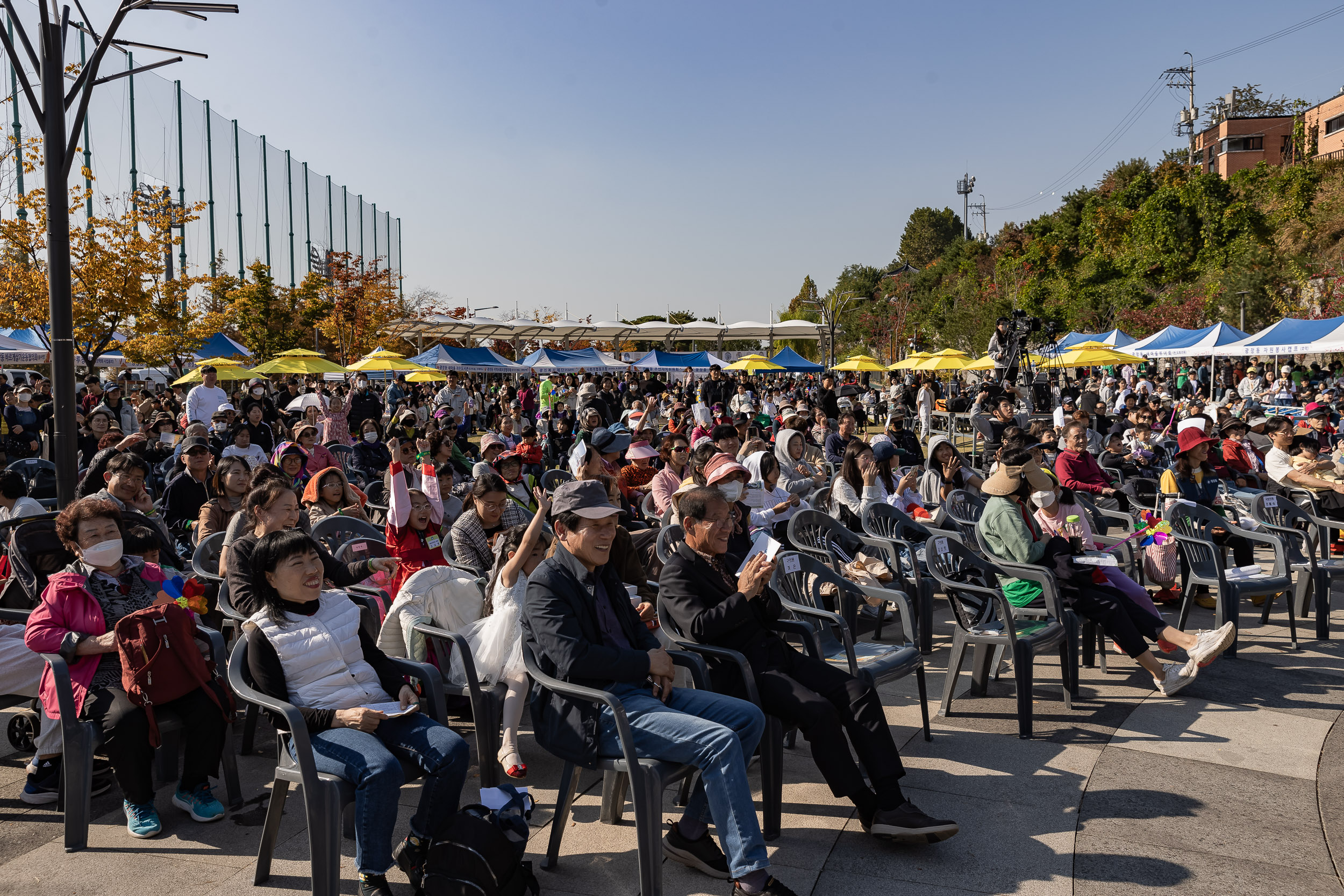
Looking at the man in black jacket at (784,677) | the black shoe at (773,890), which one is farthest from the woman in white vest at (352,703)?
the man in black jacket at (784,677)

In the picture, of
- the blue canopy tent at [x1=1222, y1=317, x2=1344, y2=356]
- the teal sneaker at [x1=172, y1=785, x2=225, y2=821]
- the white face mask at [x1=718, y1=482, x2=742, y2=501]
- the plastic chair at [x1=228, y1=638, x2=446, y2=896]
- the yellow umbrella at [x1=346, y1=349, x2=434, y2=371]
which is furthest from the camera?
the yellow umbrella at [x1=346, y1=349, x2=434, y2=371]

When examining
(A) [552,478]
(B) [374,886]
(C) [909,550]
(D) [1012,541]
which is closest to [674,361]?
(A) [552,478]

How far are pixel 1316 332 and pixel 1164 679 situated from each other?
1694 centimetres

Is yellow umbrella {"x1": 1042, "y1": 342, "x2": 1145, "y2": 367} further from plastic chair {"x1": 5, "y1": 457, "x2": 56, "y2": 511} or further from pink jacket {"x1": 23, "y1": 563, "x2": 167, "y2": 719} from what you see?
pink jacket {"x1": 23, "y1": 563, "x2": 167, "y2": 719}

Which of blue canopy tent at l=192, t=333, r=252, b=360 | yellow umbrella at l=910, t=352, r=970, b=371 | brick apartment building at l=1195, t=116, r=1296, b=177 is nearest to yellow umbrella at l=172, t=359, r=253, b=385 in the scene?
blue canopy tent at l=192, t=333, r=252, b=360

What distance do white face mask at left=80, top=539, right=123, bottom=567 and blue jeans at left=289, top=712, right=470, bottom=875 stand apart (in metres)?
1.42

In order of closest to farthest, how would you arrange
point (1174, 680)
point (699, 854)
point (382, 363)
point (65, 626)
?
point (699, 854), point (65, 626), point (1174, 680), point (382, 363)

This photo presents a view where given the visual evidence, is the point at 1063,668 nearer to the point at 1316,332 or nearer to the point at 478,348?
the point at 1316,332

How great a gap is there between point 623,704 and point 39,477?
7.32m

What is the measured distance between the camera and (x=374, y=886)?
10.0 feet

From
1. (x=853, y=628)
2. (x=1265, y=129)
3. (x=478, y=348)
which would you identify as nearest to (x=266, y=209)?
(x=478, y=348)

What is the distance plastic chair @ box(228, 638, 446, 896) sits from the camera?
9.71ft

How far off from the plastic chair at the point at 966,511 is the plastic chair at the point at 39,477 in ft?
25.4

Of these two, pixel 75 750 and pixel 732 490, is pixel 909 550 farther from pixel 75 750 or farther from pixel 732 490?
pixel 75 750
